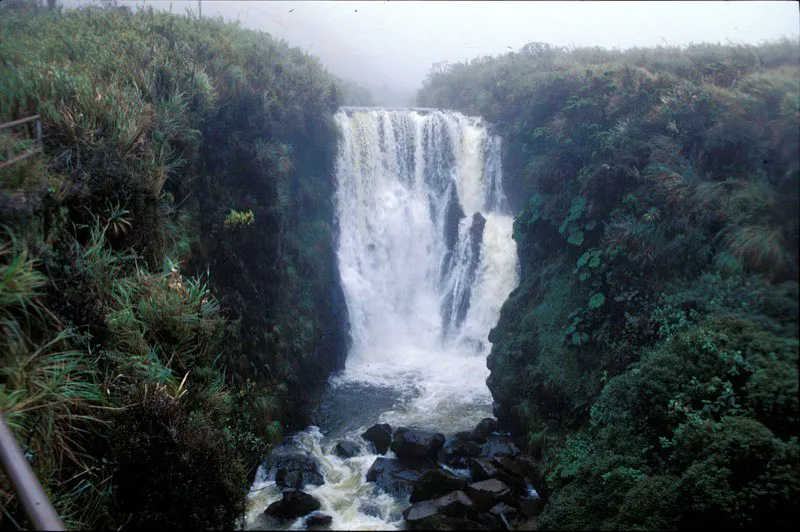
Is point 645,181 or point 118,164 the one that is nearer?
point 118,164

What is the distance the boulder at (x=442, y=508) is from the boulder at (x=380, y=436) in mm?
1948

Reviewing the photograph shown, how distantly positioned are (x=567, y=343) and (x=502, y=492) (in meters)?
3.09

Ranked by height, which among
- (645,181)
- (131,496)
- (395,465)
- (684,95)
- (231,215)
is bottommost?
(395,465)

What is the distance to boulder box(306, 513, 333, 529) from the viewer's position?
5.98 m

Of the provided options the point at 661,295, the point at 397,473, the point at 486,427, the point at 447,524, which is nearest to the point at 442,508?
the point at 447,524

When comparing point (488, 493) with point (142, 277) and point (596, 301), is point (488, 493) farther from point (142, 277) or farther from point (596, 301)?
point (142, 277)

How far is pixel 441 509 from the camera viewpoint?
626cm

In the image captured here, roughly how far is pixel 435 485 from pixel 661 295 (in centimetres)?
424

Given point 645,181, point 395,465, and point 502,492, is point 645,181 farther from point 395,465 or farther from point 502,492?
point 395,465

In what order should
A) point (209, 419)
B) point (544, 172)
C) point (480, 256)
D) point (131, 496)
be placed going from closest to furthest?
point (131, 496) < point (209, 419) < point (544, 172) < point (480, 256)

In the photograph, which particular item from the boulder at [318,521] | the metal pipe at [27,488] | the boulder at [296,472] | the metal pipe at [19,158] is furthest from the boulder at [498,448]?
the metal pipe at [19,158]

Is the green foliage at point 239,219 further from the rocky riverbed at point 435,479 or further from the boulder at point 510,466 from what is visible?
the boulder at point 510,466

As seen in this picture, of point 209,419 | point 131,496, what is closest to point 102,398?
point 131,496

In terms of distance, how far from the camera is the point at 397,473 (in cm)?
763
